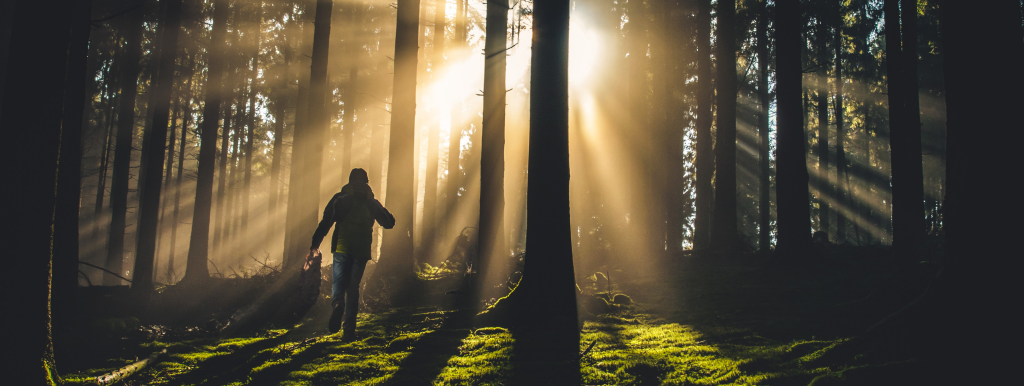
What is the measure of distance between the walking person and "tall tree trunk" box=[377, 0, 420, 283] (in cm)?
454

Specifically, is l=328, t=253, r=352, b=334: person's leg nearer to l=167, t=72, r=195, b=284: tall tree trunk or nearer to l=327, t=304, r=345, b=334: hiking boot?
l=327, t=304, r=345, b=334: hiking boot

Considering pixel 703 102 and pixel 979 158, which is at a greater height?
pixel 703 102

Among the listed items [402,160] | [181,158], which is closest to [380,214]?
[402,160]

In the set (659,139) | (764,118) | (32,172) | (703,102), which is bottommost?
(32,172)

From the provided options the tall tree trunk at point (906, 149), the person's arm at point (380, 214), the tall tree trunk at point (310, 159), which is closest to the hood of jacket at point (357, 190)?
the person's arm at point (380, 214)

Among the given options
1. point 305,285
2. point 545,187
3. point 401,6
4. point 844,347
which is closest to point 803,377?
point 844,347

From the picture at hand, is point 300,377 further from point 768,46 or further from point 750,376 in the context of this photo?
point 768,46

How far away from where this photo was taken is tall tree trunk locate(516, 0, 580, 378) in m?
5.89

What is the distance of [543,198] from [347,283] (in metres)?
2.78

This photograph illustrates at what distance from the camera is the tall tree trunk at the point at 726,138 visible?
12.4m

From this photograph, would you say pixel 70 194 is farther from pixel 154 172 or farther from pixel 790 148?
pixel 790 148

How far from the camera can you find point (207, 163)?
12.1 meters

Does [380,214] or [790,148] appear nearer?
[380,214]

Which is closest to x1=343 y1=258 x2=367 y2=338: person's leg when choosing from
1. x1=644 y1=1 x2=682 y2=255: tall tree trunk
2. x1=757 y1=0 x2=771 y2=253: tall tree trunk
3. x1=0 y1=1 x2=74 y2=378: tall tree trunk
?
x1=0 y1=1 x2=74 y2=378: tall tree trunk
